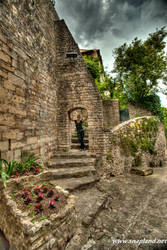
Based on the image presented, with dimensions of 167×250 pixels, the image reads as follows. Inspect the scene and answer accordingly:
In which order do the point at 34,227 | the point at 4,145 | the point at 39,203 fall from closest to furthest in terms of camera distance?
the point at 34,227 < the point at 39,203 < the point at 4,145

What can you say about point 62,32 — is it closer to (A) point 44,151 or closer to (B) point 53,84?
(B) point 53,84

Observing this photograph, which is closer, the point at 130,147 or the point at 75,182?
the point at 75,182

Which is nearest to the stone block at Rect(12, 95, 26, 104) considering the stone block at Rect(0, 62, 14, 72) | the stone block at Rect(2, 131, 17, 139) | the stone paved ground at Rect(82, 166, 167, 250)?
the stone block at Rect(0, 62, 14, 72)

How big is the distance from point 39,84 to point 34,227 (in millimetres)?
4411

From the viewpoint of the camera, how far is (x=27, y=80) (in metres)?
3.93

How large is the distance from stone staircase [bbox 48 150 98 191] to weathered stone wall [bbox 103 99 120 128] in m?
5.11

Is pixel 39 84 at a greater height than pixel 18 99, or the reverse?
pixel 39 84

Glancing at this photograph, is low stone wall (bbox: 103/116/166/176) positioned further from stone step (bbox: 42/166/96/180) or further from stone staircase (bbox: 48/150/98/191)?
stone step (bbox: 42/166/96/180)

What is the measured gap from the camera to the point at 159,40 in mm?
10695

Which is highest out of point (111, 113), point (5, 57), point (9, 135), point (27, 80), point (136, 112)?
point (5, 57)

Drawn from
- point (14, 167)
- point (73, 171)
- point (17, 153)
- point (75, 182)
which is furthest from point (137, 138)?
point (14, 167)

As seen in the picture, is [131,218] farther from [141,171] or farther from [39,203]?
[141,171]

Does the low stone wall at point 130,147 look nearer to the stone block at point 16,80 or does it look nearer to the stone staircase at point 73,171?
the stone staircase at point 73,171

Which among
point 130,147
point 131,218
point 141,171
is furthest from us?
point 130,147
